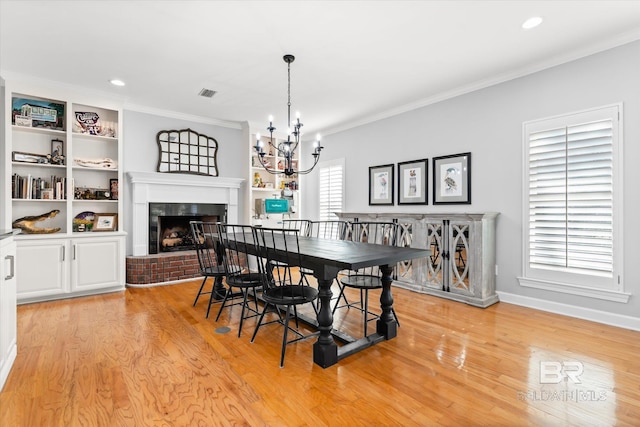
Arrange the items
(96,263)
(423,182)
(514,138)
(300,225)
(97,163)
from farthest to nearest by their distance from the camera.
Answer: (300,225)
(423,182)
(97,163)
(96,263)
(514,138)

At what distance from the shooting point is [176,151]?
5309 millimetres

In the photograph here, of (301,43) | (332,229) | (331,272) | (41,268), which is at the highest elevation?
(301,43)

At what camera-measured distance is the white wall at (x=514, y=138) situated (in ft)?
9.60

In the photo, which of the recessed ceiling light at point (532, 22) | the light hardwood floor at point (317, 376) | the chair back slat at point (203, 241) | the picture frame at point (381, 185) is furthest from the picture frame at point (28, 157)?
the recessed ceiling light at point (532, 22)

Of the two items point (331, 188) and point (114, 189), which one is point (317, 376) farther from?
point (331, 188)

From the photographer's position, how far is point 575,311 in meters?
3.25

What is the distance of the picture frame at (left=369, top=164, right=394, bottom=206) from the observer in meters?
5.09

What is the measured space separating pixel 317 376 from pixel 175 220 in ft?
13.7

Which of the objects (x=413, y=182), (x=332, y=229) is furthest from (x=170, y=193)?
(x=413, y=182)

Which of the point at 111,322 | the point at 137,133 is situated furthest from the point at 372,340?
the point at 137,133

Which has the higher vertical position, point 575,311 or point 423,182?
point 423,182

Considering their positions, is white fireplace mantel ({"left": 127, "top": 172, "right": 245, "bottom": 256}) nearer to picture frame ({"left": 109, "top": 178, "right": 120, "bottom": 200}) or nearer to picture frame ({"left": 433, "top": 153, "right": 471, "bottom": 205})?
picture frame ({"left": 109, "top": 178, "right": 120, "bottom": 200})

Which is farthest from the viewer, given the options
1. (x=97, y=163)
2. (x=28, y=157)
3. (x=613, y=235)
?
(x=97, y=163)

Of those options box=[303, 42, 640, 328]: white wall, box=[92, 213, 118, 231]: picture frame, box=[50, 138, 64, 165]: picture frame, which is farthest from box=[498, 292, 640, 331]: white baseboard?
box=[50, 138, 64, 165]: picture frame
